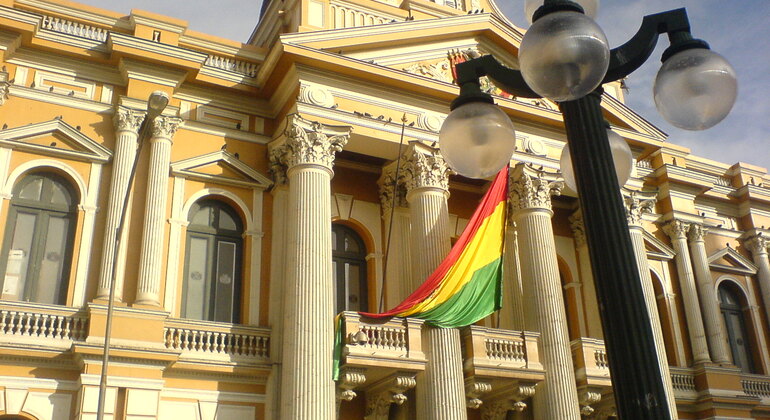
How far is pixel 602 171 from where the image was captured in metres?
4.55

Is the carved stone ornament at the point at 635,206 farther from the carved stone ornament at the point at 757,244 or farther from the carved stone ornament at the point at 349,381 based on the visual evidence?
the carved stone ornament at the point at 349,381

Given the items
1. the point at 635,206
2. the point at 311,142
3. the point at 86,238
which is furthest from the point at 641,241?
the point at 86,238

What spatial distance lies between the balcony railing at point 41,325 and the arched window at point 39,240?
71 centimetres

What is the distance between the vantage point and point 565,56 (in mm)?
4301

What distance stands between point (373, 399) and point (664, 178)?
11126 mm

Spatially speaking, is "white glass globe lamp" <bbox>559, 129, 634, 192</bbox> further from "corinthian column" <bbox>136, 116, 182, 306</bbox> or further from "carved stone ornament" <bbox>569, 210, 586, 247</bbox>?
"carved stone ornament" <bbox>569, 210, 586, 247</bbox>

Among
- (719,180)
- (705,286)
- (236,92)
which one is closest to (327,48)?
(236,92)

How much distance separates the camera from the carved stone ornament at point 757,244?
23844 mm

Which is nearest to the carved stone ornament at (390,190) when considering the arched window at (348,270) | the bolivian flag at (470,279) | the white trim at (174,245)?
the arched window at (348,270)

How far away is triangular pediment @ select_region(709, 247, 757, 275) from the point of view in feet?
75.7

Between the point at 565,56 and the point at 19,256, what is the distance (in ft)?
42.8

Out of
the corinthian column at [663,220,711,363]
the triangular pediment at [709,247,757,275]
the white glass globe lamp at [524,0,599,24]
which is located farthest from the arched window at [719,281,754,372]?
the white glass globe lamp at [524,0,599,24]

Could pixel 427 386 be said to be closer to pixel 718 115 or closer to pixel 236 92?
pixel 236 92

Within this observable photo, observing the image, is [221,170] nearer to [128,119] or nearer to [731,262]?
[128,119]
